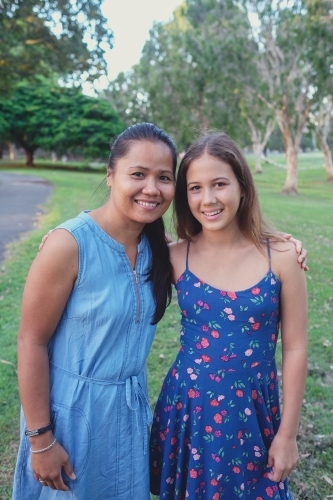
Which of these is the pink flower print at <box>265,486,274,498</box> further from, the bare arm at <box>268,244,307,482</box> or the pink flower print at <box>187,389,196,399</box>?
the pink flower print at <box>187,389,196,399</box>

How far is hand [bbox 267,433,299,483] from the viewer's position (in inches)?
69.1

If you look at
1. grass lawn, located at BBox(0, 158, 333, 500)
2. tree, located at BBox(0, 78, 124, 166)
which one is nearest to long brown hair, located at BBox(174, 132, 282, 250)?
grass lawn, located at BBox(0, 158, 333, 500)

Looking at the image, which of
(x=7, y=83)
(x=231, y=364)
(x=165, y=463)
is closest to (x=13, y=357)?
(x=165, y=463)

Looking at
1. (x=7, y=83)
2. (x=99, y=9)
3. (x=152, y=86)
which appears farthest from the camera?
(x=152, y=86)

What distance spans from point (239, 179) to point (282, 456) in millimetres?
1115

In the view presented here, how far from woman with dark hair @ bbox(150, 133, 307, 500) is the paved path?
20.4 ft

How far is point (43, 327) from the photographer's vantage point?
1538mm

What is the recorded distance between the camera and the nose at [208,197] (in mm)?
1762

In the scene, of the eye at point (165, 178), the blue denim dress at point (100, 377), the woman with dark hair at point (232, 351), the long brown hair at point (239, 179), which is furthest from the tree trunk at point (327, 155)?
the blue denim dress at point (100, 377)

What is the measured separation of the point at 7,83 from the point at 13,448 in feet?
58.8

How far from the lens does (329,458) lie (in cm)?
296

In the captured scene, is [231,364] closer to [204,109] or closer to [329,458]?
[329,458]

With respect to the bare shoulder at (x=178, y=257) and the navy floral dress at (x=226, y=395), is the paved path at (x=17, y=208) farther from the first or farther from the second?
the navy floral dress at (x=226, y=395)

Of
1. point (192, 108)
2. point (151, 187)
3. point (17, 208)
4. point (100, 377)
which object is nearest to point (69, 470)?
point (100, 377)
